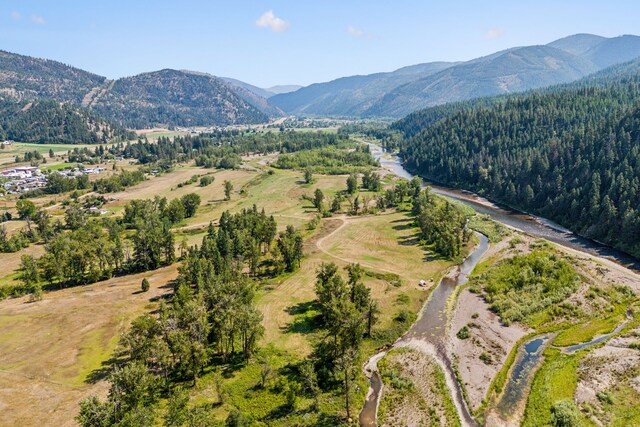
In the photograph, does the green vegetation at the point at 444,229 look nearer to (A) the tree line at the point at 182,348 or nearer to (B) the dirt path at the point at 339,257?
(B) the dirt path at the point at 339,257

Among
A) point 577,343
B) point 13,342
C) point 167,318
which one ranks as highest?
point 167,318

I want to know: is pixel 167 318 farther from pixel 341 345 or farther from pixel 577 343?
pixel 577 343

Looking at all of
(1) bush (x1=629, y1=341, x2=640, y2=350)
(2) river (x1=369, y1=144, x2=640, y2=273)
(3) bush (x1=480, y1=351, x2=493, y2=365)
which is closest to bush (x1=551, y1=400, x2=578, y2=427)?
(3) bush (x1=480, y1=351, x2=493, y2=365)

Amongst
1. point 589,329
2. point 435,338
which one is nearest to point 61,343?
point 435,338

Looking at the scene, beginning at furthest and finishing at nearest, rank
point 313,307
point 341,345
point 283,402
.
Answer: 1. point 313,307
2. point 341,345
3. point 283,402

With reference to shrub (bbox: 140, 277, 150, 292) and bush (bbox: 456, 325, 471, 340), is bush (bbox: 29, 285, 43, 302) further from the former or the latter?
bush (bbox: 456, 325, 471, 340)

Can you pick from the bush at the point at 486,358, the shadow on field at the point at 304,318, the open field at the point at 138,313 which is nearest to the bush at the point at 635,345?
the bush at the point at 486,358

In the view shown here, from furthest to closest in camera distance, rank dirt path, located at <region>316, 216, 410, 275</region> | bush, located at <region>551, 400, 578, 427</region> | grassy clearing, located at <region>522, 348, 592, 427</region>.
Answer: dirt path, located at <region>316, 216, 410, 275</region>
grassy clearing, located at <region>522, 348, 592, 427</region>
bush, located at <region>551, 400, 578, 427</region>

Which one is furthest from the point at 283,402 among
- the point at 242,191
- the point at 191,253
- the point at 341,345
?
the point at 242,191
